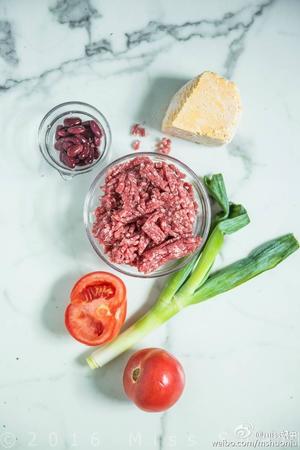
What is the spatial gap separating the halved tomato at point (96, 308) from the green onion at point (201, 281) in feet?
0.26

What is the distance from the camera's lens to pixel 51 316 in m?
2.19

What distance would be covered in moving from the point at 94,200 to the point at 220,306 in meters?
0.66

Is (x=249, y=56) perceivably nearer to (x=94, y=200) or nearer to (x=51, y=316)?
(x=94, y=200)

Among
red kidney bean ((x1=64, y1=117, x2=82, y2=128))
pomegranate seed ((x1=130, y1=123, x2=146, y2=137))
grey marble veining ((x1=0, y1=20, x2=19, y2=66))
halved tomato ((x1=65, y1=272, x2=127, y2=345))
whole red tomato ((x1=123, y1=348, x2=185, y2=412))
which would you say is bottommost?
whole red tomato ((x1=123, y1=348, x2=185, y2=412))

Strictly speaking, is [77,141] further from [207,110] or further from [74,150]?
[207,110]

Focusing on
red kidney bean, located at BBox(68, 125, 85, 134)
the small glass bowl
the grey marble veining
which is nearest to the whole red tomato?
the small glass bowl

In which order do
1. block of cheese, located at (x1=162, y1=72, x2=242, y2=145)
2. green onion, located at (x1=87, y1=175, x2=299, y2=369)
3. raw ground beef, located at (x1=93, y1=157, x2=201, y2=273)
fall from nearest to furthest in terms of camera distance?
1. raw ground beef, located at (x1=93, y1=157, x2=201, y2=273)
2. block of cheese, located at (x1=162, y1=72, x2=242, y2=145)
3. green onion, located at (x1=87, y1=175, x2=299, y2=369)

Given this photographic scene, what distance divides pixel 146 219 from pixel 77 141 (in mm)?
418

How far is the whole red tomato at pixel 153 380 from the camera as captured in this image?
6.45 ft

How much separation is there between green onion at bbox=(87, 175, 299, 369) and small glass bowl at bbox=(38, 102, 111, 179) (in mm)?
430

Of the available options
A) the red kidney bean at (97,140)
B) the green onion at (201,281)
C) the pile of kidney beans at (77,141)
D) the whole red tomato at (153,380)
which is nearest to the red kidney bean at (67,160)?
the pile of kidney beans at (77,141)

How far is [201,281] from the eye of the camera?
6.88 ft

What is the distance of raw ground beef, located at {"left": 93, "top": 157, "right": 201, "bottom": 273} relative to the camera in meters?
1.87

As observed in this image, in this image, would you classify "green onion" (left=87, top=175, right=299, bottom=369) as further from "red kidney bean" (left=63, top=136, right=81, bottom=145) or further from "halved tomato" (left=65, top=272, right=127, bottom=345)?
"red kidney bean" (left=63, top=136, right=81, bottom=145)
